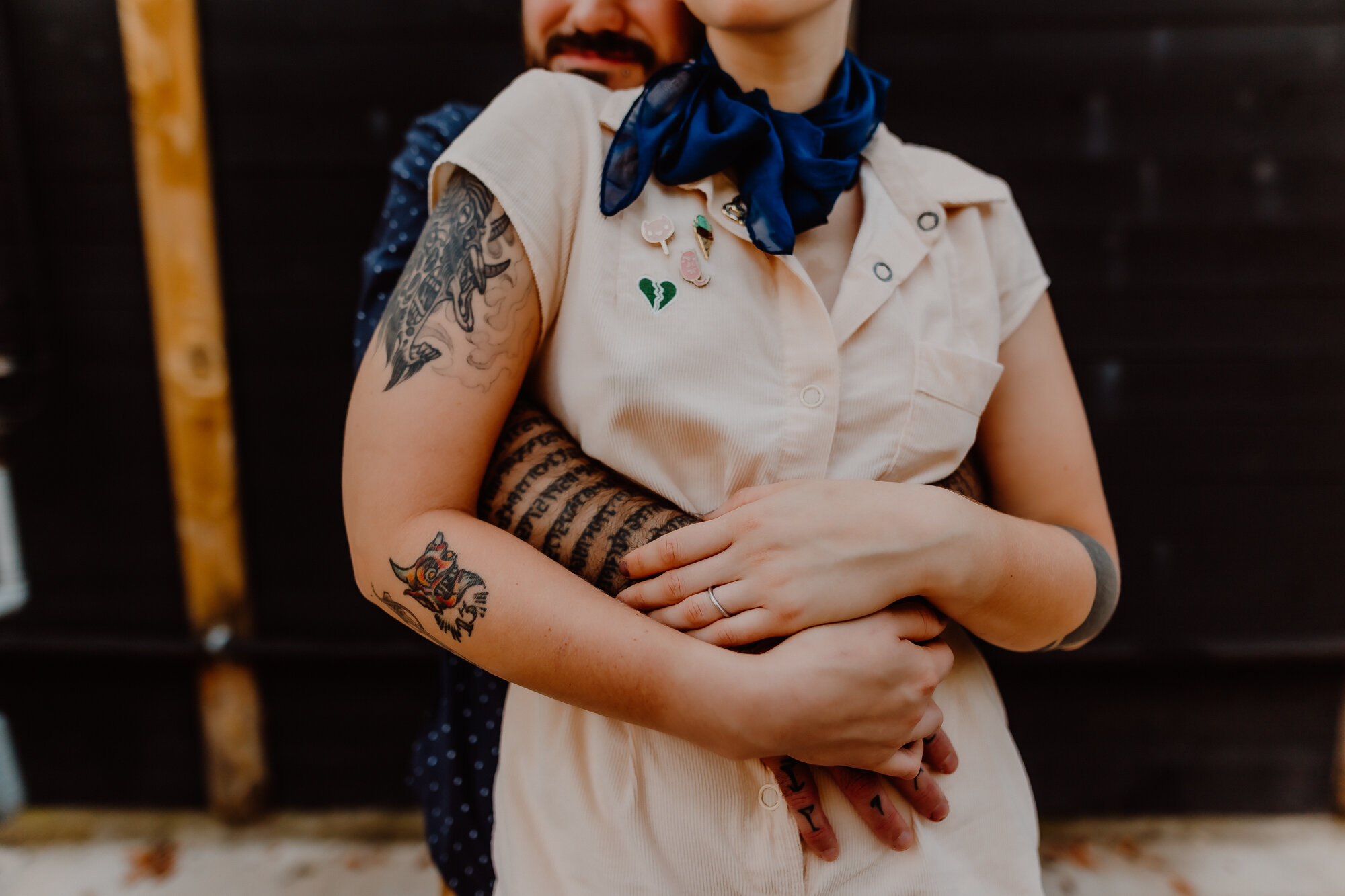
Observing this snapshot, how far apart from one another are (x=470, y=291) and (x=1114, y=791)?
7.56ft

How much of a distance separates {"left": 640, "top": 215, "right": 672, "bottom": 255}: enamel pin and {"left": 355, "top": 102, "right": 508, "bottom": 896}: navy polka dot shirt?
382 mm

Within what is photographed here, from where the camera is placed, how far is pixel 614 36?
119 cm

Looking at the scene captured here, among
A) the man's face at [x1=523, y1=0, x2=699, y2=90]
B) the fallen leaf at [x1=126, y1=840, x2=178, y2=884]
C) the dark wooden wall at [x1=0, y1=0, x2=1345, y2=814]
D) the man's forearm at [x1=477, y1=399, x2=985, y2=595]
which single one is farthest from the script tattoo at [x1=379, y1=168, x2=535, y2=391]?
the fallen leaf at [x1=126, y1=840, x2=178, y2=884]

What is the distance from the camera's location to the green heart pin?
85cm

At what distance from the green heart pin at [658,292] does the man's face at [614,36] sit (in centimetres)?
51

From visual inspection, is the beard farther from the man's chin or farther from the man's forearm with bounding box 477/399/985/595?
the man's forearm with bounding box 477/399/985/595

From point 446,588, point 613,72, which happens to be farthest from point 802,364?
point 613,72

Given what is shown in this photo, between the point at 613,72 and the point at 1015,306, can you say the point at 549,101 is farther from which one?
the point at 1015,306

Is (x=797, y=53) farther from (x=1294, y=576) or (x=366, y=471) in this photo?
(x=1294, y=576)

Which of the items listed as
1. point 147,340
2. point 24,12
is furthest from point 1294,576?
point 24,12

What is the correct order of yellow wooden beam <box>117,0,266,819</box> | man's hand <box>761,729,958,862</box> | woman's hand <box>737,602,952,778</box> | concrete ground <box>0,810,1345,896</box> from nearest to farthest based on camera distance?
woman's hand <box>737,602,952,778</box>
man's hand <box>761,729,958,862</box>
yellow wooden beam <box>117,0,266,819</box>
concrete ground <box>0,810,1345,896</box>

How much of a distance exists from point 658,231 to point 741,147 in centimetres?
Result: 15

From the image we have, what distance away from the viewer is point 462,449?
0.80 meters

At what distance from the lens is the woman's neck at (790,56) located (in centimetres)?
92
